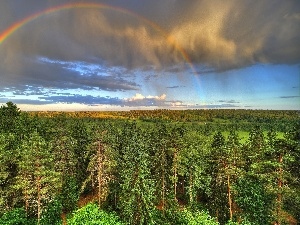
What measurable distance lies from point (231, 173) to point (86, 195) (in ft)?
122

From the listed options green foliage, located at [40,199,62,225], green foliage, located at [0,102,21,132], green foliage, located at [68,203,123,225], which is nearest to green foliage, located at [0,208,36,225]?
green foliage, located at [40,199,62,225]

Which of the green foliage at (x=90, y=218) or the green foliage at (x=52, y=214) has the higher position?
the green foliage at (x=90, y=218)

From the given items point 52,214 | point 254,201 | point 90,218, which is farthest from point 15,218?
point 254,201

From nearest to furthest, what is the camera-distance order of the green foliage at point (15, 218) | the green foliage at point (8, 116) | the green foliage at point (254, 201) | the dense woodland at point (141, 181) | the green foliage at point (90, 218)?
the green foliage at point (90, 218)
the dense woodland at point (141, 181)
the green foliage at point (15, 218)
the green foliage at point (254, 201)
the green foliage at point (8, 116)

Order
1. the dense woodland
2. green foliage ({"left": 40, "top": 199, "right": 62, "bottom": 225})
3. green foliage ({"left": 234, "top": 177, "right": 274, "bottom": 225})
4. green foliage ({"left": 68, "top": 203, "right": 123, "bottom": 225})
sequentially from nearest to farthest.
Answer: green foliage ({"left": 68, "top": 203, "right": 123, "bottom": 225}), the dense woodland, green foliage ({"left": 234, "top": 177, "right": 274, "bottom": 225}), green foliage ({"left": 40, "top": 199, "right": 62, "bottom": 225})

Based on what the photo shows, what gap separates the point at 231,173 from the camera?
37.7 meters

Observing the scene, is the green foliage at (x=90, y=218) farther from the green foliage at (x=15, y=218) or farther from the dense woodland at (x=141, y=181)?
the green foliage at (x=15, y=218)

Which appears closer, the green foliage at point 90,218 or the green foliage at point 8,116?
the green foliage at point 90,218

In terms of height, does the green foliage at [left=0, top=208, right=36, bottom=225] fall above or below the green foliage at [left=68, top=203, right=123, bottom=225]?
below

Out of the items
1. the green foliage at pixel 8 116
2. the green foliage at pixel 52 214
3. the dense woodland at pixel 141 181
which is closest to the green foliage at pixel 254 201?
the dense woodland at pixel 141 181

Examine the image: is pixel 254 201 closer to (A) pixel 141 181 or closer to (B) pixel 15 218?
(A) pixel 141 181

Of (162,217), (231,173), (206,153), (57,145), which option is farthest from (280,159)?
(57,145)

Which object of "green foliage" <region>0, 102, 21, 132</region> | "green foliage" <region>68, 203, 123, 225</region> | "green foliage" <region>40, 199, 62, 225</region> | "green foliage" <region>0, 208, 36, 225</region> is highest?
"green foliage" <region>0, 102, 21, 132</region>

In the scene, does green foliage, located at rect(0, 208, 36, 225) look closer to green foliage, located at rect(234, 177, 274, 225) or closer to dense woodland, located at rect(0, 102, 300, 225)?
dense woodland, located at rect(0, 102, 300, 225)
